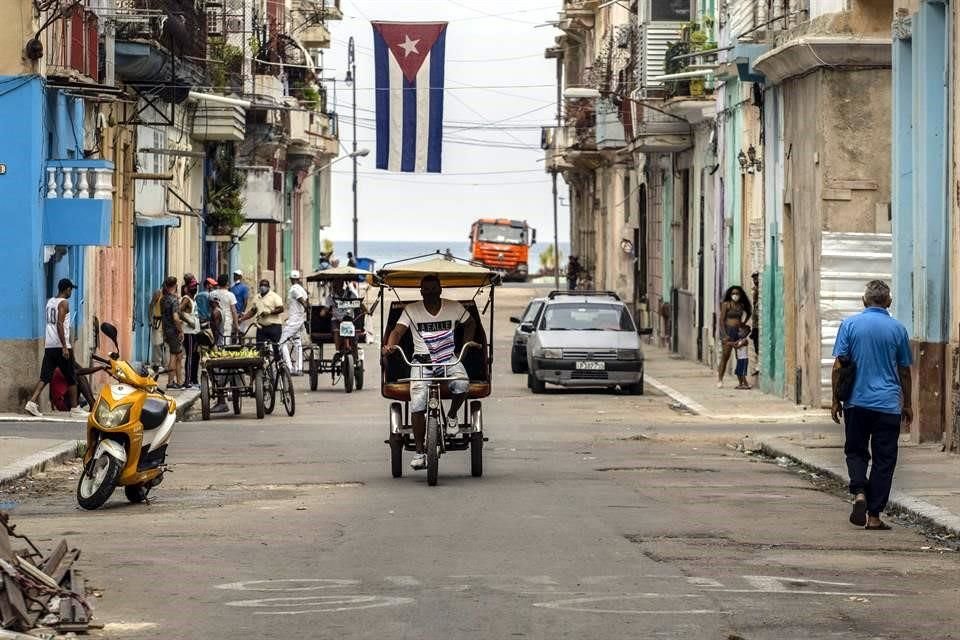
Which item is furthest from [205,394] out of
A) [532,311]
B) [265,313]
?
[532,311]

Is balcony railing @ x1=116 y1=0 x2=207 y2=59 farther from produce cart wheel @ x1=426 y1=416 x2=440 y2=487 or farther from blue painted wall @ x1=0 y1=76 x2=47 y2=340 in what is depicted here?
produce cart wheel @ x1=426 y1=416 x2=440 y2=487

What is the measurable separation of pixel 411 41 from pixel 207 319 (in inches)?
238

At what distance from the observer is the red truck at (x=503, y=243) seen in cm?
10744

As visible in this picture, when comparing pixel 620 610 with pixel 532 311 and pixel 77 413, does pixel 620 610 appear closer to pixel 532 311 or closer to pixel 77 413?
pixel 77 413

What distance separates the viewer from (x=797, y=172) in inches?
1220

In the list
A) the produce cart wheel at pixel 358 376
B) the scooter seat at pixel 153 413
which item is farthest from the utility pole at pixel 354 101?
the scooter seat at pixel 153 413

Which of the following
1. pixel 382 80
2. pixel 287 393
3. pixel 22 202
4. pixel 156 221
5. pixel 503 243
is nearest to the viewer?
pixel 22 202

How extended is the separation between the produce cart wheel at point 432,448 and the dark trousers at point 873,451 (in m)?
3.74

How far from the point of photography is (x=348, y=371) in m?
33.9

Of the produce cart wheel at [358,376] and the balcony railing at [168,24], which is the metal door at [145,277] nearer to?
the balcony railing at [168,24]

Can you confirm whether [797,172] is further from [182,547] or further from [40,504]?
[182,547]

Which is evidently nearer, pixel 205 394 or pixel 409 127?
pixel 205 394

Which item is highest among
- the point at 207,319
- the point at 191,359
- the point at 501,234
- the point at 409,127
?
the point at 409,127

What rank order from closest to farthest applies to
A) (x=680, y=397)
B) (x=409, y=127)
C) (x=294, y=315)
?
(x=680, y=397) < (x=294, y=315) < (x=409, y=127)
